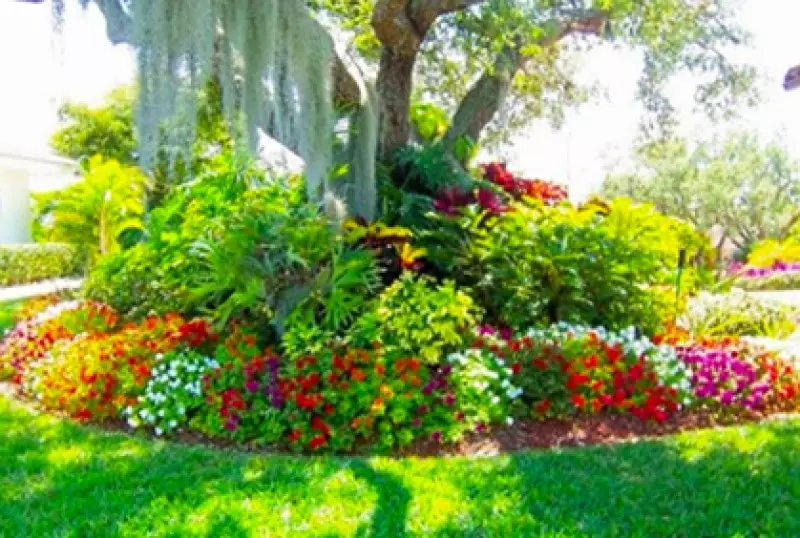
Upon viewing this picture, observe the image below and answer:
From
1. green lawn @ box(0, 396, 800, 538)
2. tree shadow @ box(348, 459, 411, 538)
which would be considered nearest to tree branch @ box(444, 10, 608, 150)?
green lawn @ box(0, 396, 800, 538)

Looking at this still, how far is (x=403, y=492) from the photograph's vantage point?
2895mm

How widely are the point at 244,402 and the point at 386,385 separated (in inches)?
29.9

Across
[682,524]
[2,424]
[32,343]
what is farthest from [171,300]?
[682,524]

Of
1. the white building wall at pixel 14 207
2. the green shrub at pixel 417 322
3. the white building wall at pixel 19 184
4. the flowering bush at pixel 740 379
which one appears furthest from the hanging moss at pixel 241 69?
Answer: the white building wall at pixel 14 207

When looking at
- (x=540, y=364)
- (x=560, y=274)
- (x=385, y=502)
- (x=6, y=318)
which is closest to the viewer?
(x=385, y=502)

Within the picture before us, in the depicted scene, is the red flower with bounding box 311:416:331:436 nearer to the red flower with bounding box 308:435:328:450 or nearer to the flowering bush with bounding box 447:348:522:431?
the red flower with bounding box 308:435:328:450

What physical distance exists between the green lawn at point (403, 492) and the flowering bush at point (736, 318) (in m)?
2.93

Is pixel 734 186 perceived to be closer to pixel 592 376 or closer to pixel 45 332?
pixel 592 376

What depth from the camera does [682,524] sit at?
8.47 feet

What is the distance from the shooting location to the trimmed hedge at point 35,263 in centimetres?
1341

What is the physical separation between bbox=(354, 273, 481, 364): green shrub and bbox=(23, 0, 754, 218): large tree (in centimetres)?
108

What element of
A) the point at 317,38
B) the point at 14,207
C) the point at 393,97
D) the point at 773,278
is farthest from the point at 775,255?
the point at 14,207

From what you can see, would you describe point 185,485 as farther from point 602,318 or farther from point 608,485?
point 602,318

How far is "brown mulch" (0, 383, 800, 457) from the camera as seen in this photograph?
3.61 metres
